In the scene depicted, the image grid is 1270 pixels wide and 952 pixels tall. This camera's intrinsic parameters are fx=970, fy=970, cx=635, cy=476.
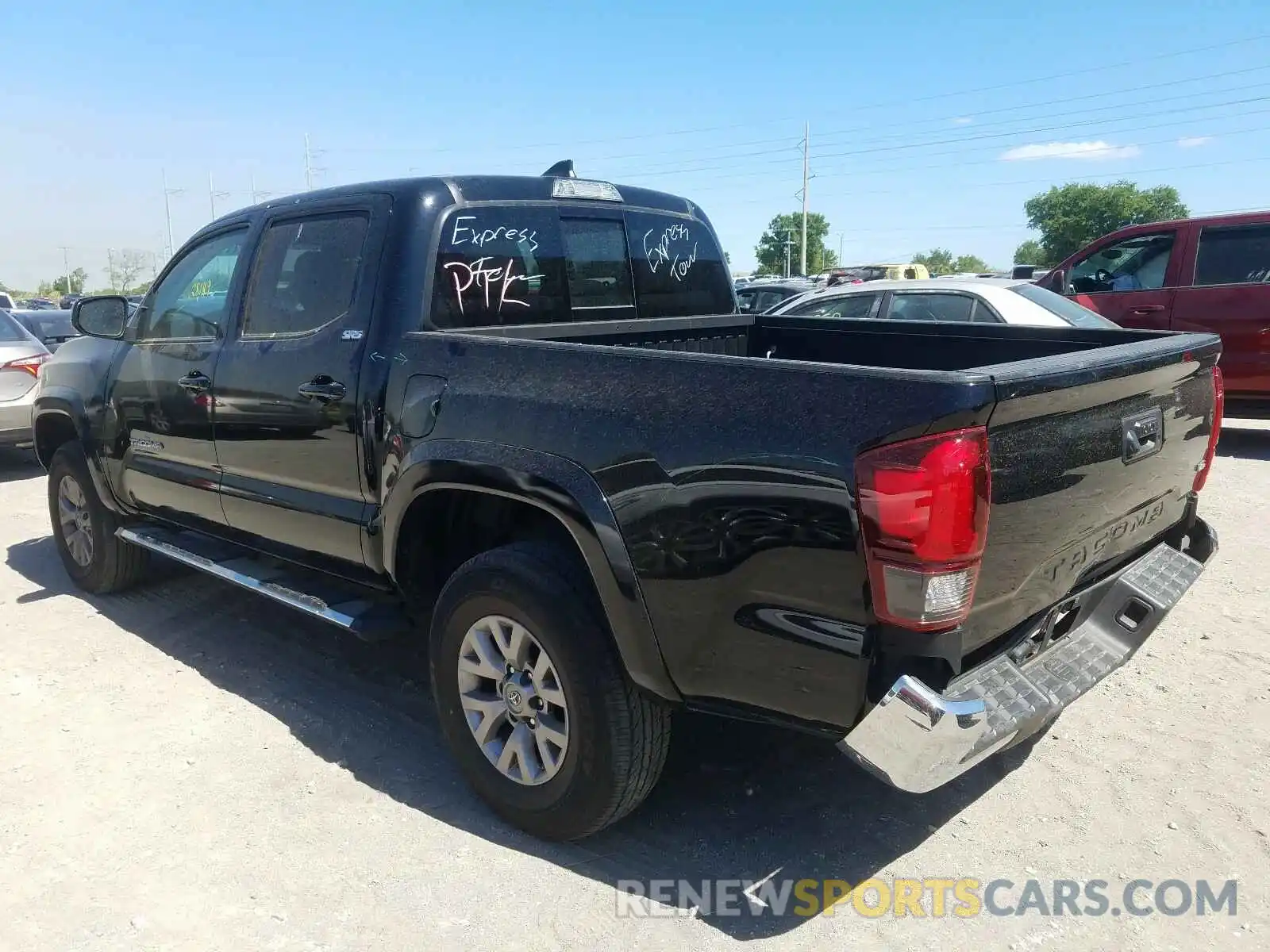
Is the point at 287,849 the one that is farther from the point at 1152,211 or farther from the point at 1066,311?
the point at 1152,211

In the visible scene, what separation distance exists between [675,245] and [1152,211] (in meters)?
96.4

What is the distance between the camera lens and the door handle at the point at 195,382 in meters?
4.21

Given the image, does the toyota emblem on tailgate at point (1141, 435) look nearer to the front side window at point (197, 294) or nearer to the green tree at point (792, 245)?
the front side window at point (197, 294)

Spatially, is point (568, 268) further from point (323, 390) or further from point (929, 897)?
point (929, 897)

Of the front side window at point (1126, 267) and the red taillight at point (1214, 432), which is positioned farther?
the front side window at point (1126, 267)

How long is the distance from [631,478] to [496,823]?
4.44ft

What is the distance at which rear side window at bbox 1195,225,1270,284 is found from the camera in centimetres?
877

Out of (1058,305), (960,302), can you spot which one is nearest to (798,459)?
(960,302)

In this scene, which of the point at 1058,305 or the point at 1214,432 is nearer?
the point at 1214,432

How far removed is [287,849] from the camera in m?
3.06

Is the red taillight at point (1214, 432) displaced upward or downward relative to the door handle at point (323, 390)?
downward

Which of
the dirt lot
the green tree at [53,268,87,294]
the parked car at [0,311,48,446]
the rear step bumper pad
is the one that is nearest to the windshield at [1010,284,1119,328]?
the dirt lot

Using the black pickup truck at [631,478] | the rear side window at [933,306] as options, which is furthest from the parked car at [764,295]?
the black pickup truck at [631,478]

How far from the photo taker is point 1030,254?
382 ft
